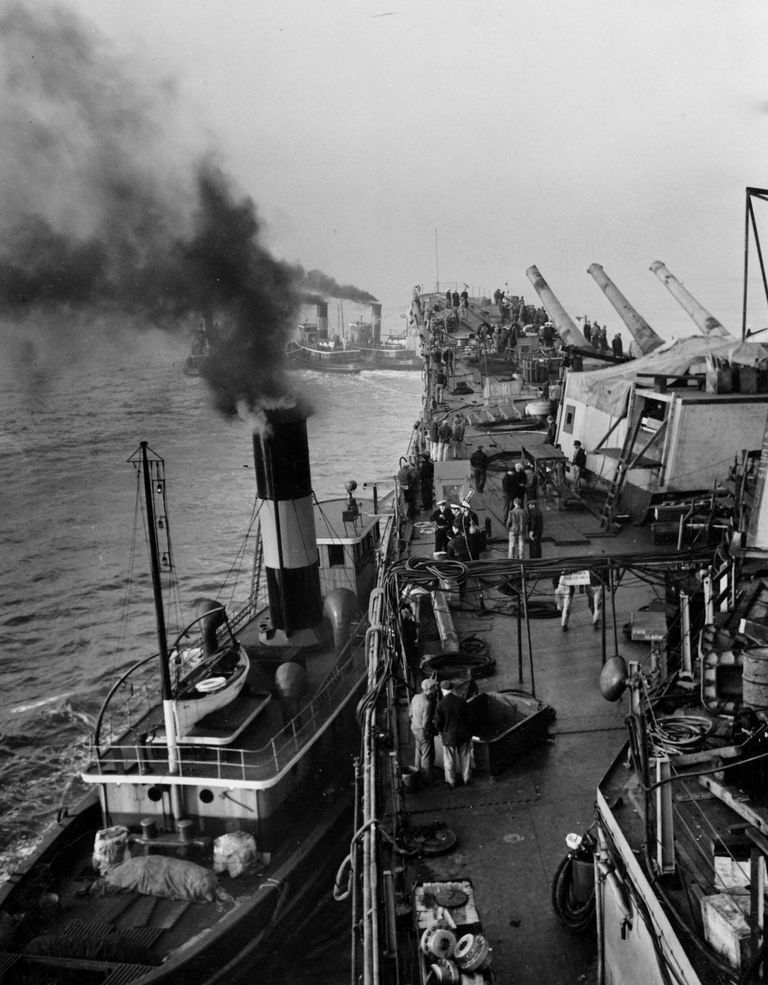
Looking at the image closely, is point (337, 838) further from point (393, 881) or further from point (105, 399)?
point (105, 399)

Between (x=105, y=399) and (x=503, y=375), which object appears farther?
(x=105, y=399)

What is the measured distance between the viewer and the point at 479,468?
75.2 feet

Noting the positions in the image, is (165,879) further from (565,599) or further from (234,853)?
(565,599)

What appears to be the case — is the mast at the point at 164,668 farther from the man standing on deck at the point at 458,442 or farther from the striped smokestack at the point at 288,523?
the man standing on deck at the point at 458,442

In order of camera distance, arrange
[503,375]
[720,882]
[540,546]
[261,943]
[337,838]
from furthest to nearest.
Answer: [503,375]
[540,546]
[337,838]
[261,943]
[720,882]

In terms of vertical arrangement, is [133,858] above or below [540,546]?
below

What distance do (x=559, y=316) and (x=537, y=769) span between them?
93.2ft

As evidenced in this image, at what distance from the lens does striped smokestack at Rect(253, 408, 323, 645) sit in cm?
1819

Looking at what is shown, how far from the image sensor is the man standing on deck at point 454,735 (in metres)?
10.0

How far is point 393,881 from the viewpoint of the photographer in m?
8.41

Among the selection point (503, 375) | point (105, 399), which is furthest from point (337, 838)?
point (105, 399)

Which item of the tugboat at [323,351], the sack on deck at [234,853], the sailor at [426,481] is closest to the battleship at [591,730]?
the sailor at [426,481]

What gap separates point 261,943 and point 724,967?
923 cm

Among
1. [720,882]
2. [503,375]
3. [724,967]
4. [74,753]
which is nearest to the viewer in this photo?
[724,967]
